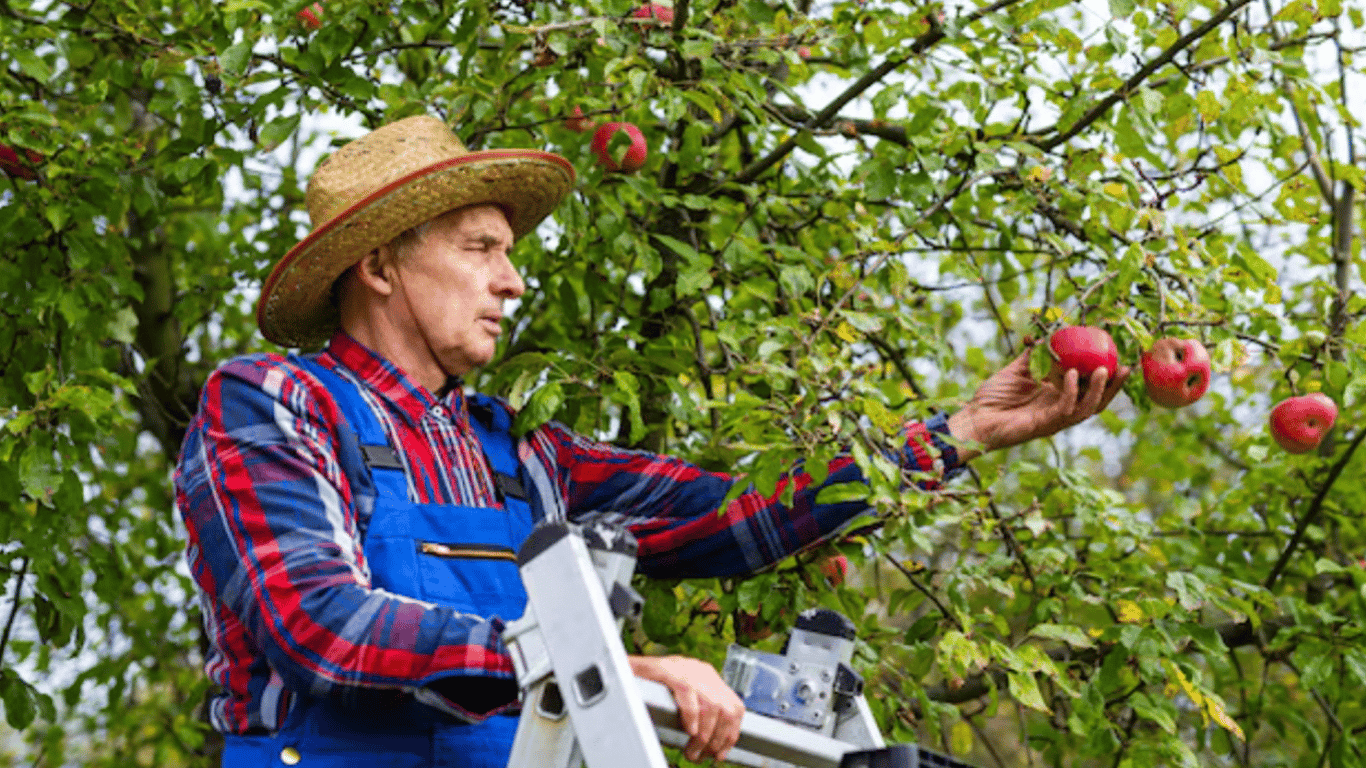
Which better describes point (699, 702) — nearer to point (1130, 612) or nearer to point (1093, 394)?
point (1093, 394)

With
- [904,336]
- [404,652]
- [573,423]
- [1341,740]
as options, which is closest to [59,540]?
[573,423]

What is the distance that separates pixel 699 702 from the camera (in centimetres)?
185

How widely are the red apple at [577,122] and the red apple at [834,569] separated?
42.6 inches

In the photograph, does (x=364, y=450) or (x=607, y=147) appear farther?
(x=607, y=147)

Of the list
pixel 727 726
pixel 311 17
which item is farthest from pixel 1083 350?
pixel 311 17

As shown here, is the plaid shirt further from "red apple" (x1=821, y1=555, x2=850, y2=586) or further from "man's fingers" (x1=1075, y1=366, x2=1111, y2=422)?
"red apple" (x1=821, y1=555, x2=850, y2=586)

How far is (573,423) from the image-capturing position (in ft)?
11.4

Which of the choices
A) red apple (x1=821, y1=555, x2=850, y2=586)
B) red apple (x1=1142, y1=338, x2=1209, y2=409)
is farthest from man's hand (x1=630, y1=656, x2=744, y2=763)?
red apple (x1=821, y1=555, x2=850, y2=586)

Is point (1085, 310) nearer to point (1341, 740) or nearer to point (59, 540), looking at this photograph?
point (1341, 740)

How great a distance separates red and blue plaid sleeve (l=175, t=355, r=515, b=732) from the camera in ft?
6.61

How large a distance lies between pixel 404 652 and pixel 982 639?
157cm

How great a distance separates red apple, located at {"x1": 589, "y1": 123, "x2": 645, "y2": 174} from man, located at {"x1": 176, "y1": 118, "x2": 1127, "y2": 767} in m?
0.50

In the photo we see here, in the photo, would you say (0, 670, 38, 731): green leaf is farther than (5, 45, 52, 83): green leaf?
Yes

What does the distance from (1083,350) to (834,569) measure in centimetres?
98
